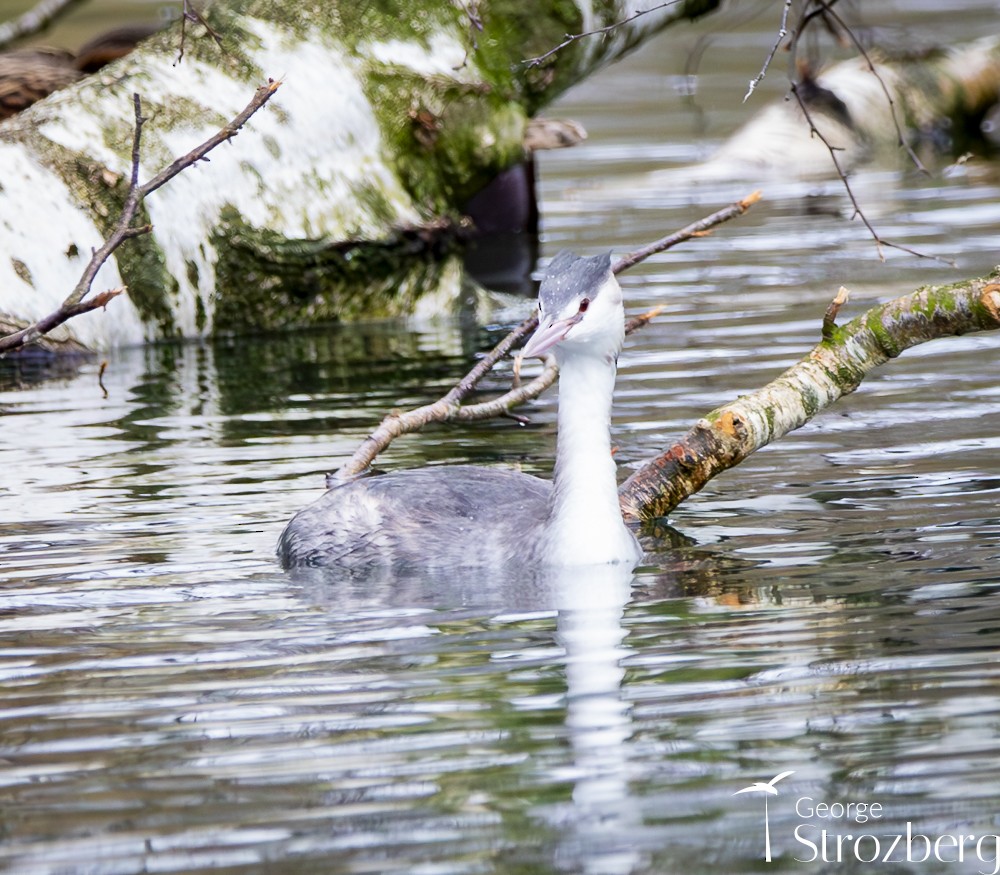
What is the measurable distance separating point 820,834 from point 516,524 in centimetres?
258

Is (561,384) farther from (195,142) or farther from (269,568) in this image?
(195,142)

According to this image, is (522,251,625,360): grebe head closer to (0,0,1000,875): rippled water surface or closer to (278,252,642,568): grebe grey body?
(278,252,642,568): grebe grey body

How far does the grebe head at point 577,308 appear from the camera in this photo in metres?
6.12

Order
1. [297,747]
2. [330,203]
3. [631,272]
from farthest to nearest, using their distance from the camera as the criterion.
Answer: [631,272] → [330,203] → [297,747]

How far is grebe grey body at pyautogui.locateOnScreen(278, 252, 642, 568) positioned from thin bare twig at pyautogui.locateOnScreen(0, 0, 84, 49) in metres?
8.00

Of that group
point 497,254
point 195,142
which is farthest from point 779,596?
point 497,254

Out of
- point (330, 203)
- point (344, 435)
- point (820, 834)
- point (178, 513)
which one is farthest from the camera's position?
point (330, 203)

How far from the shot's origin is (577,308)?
20.2 ft

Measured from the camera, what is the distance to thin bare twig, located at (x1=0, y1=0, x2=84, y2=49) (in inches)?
541

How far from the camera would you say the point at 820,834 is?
4.09 meters

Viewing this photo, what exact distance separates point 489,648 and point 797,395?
2268 mm

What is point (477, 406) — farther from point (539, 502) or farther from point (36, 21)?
point (36, 21)

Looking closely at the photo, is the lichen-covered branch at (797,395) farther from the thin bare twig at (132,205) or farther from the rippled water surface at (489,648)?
the thin bare twig at (132,205)

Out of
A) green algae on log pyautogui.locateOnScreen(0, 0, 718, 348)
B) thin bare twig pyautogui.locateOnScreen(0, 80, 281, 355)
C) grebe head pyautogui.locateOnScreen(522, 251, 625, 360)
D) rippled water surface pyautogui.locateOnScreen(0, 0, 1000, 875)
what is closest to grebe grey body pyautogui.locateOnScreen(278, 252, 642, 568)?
grebe head pyautogui.locateOnScreen(522, 251, 625, 360)
